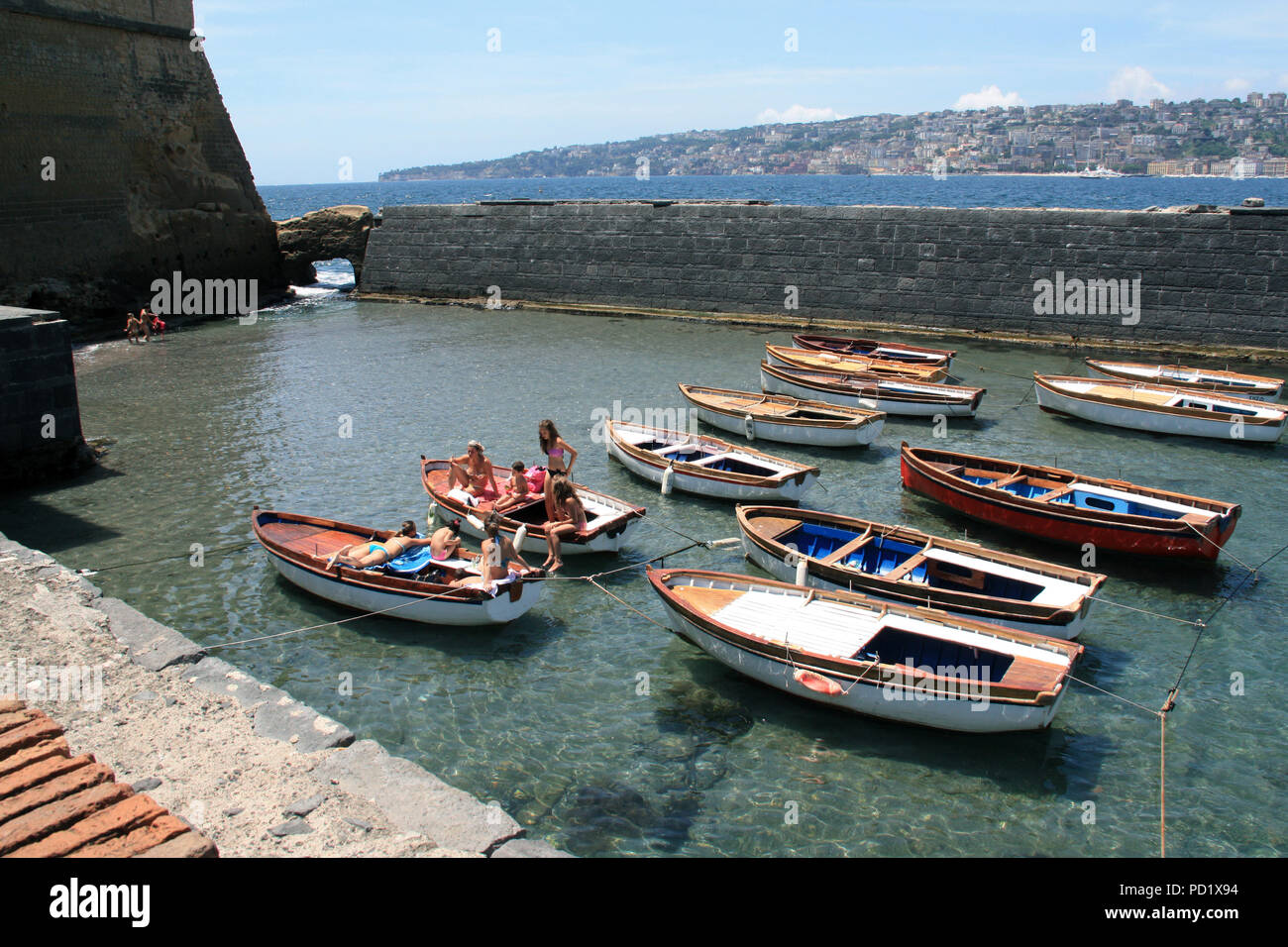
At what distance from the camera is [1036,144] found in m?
154

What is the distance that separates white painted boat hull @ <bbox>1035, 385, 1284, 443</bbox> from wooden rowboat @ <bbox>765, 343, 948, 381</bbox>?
221 cm

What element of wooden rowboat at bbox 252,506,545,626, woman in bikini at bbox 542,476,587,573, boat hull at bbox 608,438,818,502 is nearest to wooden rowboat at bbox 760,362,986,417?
boat hull at bbox 608,438,818,502

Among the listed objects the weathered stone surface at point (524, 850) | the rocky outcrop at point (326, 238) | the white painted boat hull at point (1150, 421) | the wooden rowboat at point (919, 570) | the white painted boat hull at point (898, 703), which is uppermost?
the rocky outcrop at point (326, 238)

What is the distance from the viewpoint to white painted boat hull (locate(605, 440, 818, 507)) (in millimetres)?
13289

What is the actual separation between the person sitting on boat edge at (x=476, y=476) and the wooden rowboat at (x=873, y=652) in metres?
3.71

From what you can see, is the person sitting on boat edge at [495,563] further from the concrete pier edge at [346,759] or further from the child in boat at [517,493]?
the concrete pier edge at [346,759]

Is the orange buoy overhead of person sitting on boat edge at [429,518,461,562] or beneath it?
beneath

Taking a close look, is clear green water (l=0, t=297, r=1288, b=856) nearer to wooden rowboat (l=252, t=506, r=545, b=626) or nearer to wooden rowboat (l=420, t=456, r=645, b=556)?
wooden rowboat (l=252, t=506, r=545, b=626)

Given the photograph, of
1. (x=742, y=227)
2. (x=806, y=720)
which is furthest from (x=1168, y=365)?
(x=806, y=720)

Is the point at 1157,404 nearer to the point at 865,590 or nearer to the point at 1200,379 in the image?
the point at 1200,379

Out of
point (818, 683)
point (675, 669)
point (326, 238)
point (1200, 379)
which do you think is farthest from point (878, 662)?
point (326, 238)

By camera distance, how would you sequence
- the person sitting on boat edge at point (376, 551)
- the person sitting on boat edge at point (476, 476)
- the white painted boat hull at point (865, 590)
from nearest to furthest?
1. the white painted boat hull at point (865, 590)
2. the person sitting on boat edge at point (376, 551)
3. the person sitting on boat edge at point (476, 476)

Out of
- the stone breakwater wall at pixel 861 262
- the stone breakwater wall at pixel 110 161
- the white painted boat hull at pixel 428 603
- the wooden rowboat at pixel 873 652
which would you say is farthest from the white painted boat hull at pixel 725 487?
the stone breakwater wall at pixel 110 161

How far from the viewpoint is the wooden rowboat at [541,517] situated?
11.6 m
